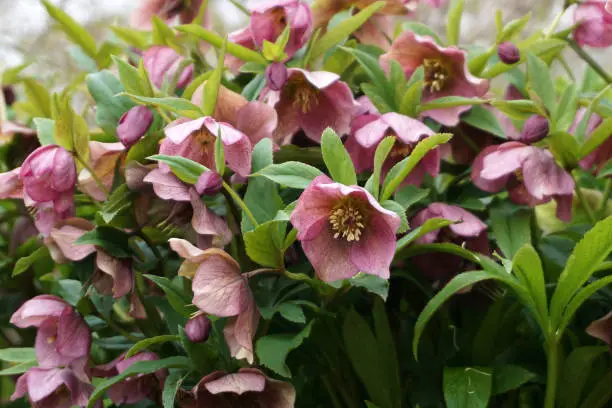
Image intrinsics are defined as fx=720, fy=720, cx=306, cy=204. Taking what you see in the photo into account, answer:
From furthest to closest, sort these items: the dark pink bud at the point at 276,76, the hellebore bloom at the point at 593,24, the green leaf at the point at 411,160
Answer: the hellebore bloom at the point at 593,24
the dark pink bud at the point at 276,76
the green leaf at the point at 411,160

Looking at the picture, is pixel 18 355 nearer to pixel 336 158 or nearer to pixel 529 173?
pixel 336 158

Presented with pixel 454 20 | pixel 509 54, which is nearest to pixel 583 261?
pixel 509 54

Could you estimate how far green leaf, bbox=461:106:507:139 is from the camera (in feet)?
2.28

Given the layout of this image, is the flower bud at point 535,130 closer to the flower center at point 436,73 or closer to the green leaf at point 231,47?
the flower center at point 436,73

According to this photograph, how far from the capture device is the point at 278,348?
1.86ft

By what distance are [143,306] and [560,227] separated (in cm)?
44

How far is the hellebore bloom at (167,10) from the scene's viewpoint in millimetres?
831

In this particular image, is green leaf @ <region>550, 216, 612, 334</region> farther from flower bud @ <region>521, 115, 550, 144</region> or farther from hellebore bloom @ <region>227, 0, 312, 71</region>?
hellebore bloom @ <region>227, 0, 312, 71</region>

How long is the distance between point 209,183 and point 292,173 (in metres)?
0.06

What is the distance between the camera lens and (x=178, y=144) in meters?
0.59

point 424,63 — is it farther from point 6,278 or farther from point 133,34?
point 6,278

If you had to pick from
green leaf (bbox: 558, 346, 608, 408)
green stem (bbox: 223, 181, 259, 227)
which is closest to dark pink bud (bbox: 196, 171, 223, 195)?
green stem (bbox: 223, 181, 259, 227)

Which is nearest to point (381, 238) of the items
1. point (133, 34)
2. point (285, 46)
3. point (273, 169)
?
point (273, 169)

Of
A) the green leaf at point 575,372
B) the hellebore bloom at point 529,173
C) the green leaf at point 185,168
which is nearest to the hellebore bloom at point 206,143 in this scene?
the green leaf at point 185,168
